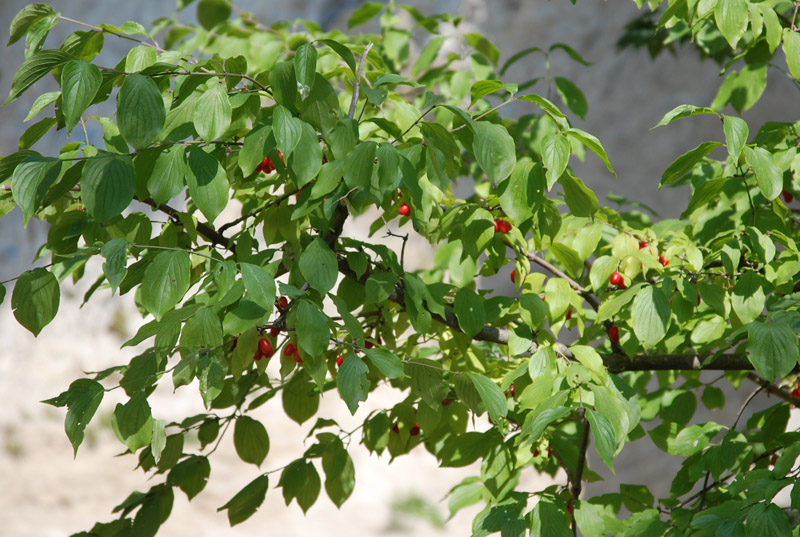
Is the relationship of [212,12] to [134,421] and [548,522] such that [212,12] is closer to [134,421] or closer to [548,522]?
[134,421]

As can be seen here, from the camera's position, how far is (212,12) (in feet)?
7.05

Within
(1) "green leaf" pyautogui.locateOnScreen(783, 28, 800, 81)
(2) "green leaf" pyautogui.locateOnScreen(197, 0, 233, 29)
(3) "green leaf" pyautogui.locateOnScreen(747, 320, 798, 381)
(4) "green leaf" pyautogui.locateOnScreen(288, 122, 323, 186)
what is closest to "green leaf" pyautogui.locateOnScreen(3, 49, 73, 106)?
(4) "green leaf" pyautogui.locateOnScreen(288, 122, 323, 186)

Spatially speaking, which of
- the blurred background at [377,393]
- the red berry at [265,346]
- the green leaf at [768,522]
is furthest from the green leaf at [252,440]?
the blurred background at [377,393]

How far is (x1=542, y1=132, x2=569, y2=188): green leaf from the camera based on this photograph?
88 cm

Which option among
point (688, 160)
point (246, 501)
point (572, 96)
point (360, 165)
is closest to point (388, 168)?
point (360, 165)

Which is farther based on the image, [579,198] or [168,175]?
[579,198]

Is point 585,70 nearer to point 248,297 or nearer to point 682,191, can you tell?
point 682,191

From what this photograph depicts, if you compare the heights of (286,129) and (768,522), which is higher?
(286,129)

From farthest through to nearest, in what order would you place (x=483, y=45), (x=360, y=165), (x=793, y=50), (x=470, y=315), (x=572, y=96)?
(x=483, y=45), (x=572, y=96), (x=793, y=50), (x=470, y=315), (x=360, y=165)

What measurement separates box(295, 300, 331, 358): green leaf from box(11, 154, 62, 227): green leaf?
0.29 metres

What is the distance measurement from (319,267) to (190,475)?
0.56 meters

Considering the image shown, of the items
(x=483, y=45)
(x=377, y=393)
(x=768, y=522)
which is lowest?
(x=768, y=522)

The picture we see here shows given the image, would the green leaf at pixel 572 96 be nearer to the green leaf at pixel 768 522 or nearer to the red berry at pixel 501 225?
the red berry at pixel 501 225

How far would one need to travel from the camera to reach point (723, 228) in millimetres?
1386
